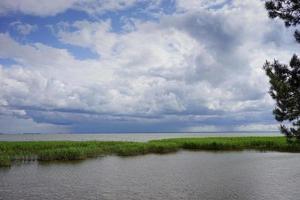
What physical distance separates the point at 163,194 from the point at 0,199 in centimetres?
1256

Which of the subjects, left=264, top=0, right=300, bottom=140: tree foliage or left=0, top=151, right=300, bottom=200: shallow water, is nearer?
left=264, top=0, right=300, bottom=140: tree foliage

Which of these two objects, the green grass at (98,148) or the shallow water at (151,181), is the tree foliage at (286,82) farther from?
the green grass at (98,148)

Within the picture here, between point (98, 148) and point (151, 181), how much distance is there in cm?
2605

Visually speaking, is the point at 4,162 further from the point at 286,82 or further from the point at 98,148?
the point at 286,82

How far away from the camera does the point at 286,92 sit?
1625cm

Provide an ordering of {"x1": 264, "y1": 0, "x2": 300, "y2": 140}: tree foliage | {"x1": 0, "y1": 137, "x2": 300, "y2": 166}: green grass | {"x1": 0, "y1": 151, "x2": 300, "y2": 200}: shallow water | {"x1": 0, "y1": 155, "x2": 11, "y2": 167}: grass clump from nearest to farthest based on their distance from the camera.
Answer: {"x1": 264, "y1": 0, "x2": 300, "y2": 140}: tree foliage → {"x1": 0, "y1": 151, "x2": 300, "y2": 200}: shallow water → {"x1": 0, "y1": 155, "x2": 11, "y2": 167}: grass clump → {"x1": 0, "y1": 137, "x2": 300, "y2": 166}: green grass

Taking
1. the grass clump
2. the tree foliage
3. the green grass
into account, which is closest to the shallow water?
the grass clump

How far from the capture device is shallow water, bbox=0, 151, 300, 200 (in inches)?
1058

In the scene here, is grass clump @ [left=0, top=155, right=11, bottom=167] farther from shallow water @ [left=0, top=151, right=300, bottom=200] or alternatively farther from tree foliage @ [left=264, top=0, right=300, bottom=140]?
tree foliage @ [left=264, top=0, right=300, bottom=140]

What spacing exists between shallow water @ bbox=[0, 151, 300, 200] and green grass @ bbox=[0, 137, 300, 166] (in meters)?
3.20

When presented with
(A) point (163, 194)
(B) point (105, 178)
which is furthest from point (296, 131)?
(B) point (105, 178)

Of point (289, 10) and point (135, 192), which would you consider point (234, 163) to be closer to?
point (135, 192)

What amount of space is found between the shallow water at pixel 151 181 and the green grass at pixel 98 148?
3.20 metres

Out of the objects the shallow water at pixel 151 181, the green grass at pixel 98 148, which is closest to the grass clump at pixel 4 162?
the green grass at pixel 98 148
